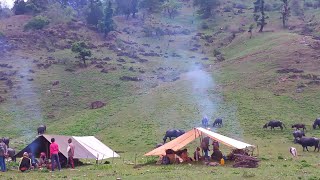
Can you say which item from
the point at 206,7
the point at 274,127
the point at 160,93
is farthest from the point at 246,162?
the point at 206,7

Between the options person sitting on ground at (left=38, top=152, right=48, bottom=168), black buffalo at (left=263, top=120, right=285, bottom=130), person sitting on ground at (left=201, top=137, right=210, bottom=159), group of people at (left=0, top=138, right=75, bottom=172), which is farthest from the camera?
black buffalo at (left=263, top=120, right=285, bottom=130)

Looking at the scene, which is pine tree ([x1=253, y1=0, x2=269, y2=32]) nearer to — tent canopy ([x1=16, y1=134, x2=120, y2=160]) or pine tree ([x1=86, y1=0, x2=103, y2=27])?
pine tree ([x1=86, y1=0, x2=103, y2=27])

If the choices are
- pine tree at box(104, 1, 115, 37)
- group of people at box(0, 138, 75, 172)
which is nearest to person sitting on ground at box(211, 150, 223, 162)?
group of people at box(0, 138, 75, 172)

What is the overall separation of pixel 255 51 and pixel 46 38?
167 ft

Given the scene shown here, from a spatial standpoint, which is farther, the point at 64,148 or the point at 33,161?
the point at 64,148

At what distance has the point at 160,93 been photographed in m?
73.4

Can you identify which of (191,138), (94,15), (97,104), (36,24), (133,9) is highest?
(133,9)

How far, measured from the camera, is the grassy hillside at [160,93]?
33.3m

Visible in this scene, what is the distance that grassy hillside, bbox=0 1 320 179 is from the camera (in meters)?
33.3

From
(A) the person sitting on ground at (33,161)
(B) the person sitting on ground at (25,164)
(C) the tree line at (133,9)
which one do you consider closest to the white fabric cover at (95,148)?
(A) the person sitting on ground at (33,161)

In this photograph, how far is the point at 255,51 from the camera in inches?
3688

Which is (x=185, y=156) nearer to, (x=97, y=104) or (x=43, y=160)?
(x=43, y=160)

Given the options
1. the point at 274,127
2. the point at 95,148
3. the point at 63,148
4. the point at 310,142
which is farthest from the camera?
the point at 274,127

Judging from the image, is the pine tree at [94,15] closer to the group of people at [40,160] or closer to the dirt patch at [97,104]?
the dirt patch at [97,104]
